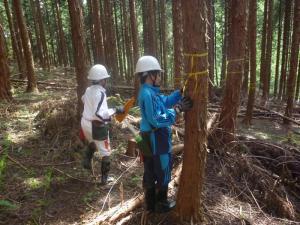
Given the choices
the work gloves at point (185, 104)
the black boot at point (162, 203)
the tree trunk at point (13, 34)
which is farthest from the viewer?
the tree trunk at point (13, 34)

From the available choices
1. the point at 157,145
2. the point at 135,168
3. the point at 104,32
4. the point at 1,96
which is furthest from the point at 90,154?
the point at 104,32

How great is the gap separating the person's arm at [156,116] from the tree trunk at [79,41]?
385cm

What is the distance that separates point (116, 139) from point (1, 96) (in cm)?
465

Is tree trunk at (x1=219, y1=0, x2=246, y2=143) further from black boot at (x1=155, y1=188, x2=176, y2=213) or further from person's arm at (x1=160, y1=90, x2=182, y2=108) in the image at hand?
person's arm at (x1=160, y1=90, x2=182, y2=108)

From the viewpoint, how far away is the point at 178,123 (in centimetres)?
956

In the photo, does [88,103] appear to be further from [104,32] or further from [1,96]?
[104,32]

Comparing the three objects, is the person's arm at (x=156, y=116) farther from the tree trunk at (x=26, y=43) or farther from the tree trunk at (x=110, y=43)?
the tree trunk at (x=110, y=43)

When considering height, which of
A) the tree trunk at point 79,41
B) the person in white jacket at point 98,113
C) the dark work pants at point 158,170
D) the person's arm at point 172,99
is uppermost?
the tree trunk at point 79,41

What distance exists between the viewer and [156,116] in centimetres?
422

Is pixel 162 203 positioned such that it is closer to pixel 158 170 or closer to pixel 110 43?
pixel 158 170

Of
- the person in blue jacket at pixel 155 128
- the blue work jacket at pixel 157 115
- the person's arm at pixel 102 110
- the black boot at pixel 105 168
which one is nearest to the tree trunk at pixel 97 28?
the person's arm at pixel 102 110

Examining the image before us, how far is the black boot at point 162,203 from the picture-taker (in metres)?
4.75

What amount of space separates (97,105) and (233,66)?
2977 millimetres

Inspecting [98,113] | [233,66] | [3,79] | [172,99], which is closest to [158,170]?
[172,99]
